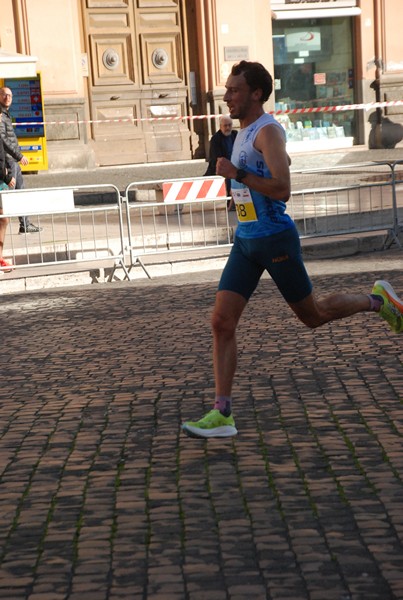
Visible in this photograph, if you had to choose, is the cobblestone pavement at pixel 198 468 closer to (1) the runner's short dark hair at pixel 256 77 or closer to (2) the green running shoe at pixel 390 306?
(2) the green running shoe at pixel 390 306

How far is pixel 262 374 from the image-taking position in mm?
7781

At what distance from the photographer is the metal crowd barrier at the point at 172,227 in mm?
13914

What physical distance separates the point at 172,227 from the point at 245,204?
9303 mm

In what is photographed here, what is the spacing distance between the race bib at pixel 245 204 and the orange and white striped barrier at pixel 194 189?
7.54 metres

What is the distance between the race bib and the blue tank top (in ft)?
0.05

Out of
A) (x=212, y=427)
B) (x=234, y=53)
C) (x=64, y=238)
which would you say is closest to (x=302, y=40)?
(x=234, y=53)

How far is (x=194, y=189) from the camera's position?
13930mm

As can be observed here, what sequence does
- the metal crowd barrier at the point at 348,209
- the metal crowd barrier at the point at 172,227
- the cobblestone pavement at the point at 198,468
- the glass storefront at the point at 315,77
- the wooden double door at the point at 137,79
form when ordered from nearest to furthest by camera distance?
1. the cobblestone pavement at the point at 198,468
2. the metal crowd barrier at the point at 172,227
3. the metal crowd barrier at the point at 348,209
4. the wooden double door at the point at 137,79
5. the glass storefront at the point at 315,77

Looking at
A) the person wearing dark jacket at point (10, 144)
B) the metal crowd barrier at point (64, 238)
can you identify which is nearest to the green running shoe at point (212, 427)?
the metal crowd barrier at point (64, 238)

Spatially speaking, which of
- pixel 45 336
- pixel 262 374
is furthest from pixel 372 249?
pixel 262 374

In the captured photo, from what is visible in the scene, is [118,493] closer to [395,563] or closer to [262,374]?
[395,563]

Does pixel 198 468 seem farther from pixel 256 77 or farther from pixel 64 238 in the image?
pixel 64 238

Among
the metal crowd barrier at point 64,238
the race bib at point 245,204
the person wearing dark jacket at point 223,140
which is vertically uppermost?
the race bib at point 245,204

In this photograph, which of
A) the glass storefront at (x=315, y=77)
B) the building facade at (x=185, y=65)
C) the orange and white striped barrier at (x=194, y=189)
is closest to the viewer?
the orange and white striped barrier at (x=194, y=189)
